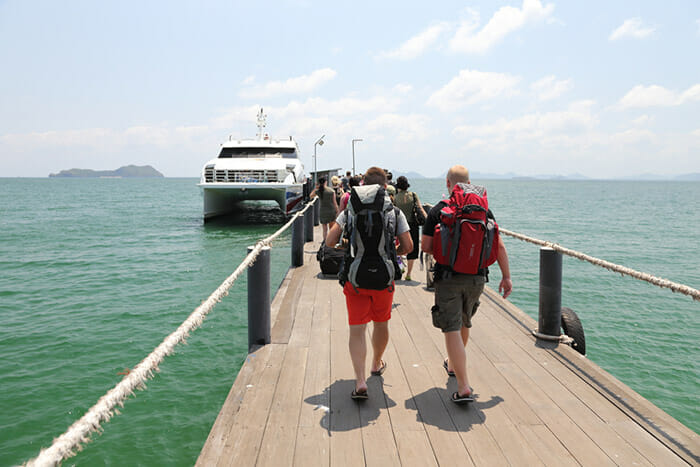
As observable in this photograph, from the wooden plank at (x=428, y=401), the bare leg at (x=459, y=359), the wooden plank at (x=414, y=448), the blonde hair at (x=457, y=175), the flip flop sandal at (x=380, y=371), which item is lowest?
the wooden plank at (x=414, y=448)

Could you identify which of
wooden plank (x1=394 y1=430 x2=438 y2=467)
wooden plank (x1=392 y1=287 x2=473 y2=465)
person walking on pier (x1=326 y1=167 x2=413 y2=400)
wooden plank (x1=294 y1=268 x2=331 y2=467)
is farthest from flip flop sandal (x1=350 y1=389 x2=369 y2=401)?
wooden plank (x1=394 y1=430 x2=438 y2=467)

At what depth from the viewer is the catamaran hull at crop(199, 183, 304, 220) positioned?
68.3ft

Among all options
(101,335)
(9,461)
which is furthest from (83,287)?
(9,461)

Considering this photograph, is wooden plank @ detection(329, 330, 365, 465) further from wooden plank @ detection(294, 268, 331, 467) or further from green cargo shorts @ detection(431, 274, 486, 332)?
green cargo shorts @ detection(431, 274, 486, 332)

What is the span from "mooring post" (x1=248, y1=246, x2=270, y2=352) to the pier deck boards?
5.8 inches

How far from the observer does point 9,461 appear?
445cm

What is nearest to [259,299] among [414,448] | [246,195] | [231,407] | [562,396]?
[231,407]

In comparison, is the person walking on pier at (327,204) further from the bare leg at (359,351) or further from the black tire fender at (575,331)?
the bare leg at (359,351)

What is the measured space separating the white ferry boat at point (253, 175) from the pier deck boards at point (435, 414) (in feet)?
56.2

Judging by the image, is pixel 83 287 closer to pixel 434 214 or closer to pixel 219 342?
pixel 219 342

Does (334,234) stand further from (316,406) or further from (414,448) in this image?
(414,448)

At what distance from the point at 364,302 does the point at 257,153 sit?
2326cm

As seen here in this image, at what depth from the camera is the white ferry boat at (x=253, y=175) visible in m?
21.3

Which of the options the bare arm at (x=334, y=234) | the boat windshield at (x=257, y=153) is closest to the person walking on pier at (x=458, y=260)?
the bare arm at (x=334, y=234)
